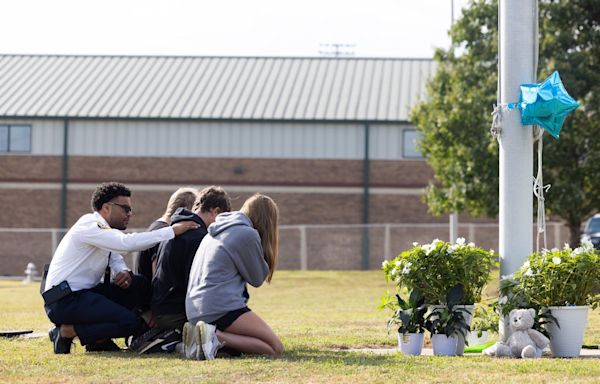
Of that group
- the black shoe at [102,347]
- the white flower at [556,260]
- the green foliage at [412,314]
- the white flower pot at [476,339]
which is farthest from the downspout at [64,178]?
the white flower at [556,260]

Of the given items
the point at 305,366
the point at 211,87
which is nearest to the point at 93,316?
the point at 305,366

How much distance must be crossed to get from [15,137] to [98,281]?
32329 mm

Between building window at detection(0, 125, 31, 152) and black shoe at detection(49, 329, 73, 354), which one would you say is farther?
building window at detection(0, 125, 31, 152)

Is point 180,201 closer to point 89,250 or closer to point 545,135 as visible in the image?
point 89,250

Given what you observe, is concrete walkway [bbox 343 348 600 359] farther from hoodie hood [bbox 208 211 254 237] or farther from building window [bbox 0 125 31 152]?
building window [bbox 0 125 31 152]

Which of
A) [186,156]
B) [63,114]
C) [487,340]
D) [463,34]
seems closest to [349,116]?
[186,156]

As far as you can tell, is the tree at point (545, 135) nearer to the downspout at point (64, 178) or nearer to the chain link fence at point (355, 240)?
the chain link fence at point (355, 240)

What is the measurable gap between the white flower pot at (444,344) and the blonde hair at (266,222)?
1.62m

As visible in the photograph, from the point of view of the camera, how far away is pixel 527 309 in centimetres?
952

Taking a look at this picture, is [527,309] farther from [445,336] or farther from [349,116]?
[349,116]

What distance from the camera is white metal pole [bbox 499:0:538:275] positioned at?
10133mm

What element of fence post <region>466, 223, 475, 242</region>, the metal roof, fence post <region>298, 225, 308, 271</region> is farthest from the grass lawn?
the metal roof

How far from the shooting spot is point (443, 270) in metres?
9.83

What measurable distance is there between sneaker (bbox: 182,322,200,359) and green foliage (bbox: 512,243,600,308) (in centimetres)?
290
